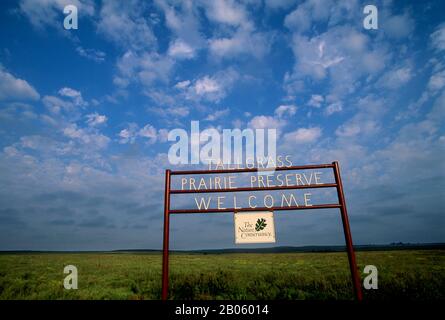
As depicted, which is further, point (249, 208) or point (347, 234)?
point (249, 208)

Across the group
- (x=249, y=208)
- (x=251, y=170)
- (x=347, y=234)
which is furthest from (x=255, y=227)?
(x=347, y=234)

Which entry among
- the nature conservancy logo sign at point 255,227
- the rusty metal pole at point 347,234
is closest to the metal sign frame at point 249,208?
the rusty metal pole at point 347,234

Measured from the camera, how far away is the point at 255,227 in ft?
24.7

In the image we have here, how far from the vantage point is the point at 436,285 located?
366 inches

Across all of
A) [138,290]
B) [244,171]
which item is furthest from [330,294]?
[138,290]

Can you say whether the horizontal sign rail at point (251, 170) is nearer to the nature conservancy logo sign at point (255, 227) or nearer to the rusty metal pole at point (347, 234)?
the rusty metal pole at point (347, 234)

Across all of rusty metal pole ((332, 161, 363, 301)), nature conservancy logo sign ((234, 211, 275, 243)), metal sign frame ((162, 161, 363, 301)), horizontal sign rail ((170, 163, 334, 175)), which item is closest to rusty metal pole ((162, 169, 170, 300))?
metal sign frame ((162, 161, 363, 301))

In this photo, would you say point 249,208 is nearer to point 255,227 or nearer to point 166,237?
point 255,227

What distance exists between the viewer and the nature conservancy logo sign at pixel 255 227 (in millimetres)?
7473

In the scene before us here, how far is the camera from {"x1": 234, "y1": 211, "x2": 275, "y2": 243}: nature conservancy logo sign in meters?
7.47

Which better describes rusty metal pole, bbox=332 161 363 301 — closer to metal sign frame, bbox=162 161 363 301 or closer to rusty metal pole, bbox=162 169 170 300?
metal sign frame, bbox=162 161 363 301

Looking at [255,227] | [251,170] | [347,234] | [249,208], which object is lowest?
[347,234]
